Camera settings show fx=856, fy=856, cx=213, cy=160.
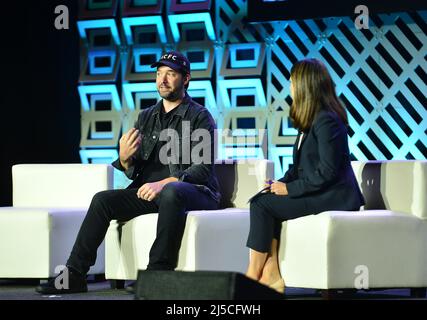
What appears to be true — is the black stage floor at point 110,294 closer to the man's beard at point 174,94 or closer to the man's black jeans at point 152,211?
the man's black jeans at point 152,211

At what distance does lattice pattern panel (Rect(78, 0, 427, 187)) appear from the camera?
19.7ft

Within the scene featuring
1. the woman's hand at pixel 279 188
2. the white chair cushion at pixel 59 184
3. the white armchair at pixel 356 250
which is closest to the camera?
the white armchair at pixel 356 250

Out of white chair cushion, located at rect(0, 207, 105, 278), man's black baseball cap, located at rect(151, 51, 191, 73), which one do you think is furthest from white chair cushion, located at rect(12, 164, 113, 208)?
man's black baseball cap, located at rect(151, 51, 191, 73)

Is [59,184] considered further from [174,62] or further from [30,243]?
[174,62]

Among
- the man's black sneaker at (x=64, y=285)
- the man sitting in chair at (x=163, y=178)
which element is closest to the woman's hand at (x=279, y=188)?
the man sitting in chair at (x=163, y=178)


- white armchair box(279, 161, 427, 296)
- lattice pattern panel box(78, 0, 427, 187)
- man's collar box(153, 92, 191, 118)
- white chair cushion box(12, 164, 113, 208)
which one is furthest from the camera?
lattice pattern panel box(78, 0, 427, 187)

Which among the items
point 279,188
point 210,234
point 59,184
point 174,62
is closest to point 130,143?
point 174,62

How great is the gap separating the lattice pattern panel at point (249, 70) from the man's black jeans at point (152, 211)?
6.44 feet

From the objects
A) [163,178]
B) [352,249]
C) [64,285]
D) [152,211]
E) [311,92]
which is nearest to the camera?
[352,249]

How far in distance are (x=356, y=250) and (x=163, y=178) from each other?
1.15 m

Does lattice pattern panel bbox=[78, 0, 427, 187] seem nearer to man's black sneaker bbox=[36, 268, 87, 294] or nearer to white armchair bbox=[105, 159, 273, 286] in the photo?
white armchair bbox=[105, 159, 273, 286]

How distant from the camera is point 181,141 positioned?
451cm

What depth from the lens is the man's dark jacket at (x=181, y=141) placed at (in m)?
4.40

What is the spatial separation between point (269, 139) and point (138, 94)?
3.86 ft
